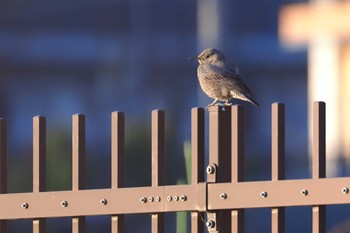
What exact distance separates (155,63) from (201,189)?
20.6 metres

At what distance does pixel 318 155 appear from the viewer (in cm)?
389

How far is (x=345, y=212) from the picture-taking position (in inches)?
488

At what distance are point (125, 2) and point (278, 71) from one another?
156 inches

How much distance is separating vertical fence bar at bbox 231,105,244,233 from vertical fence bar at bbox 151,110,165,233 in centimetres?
24

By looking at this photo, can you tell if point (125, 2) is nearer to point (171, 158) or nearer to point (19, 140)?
point (19, 140)

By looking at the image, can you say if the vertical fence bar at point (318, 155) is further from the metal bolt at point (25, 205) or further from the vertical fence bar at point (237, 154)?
the metal bolt at point (25, 205)

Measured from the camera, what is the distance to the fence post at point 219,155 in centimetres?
407

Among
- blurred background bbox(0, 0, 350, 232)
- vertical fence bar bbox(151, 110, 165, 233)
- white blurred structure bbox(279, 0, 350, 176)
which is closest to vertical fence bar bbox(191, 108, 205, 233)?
vertical fence bar bbox(151, 110, 165, 233)

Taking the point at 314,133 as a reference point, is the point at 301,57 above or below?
above

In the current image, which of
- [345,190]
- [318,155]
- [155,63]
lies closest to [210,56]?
[318,155]

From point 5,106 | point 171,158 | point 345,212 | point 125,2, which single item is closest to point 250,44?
point 125,2

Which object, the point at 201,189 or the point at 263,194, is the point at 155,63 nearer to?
the point at 201,189

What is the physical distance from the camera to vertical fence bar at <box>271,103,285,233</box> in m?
3.96

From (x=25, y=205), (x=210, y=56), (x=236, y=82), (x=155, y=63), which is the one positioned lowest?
(x=25, y=205)
